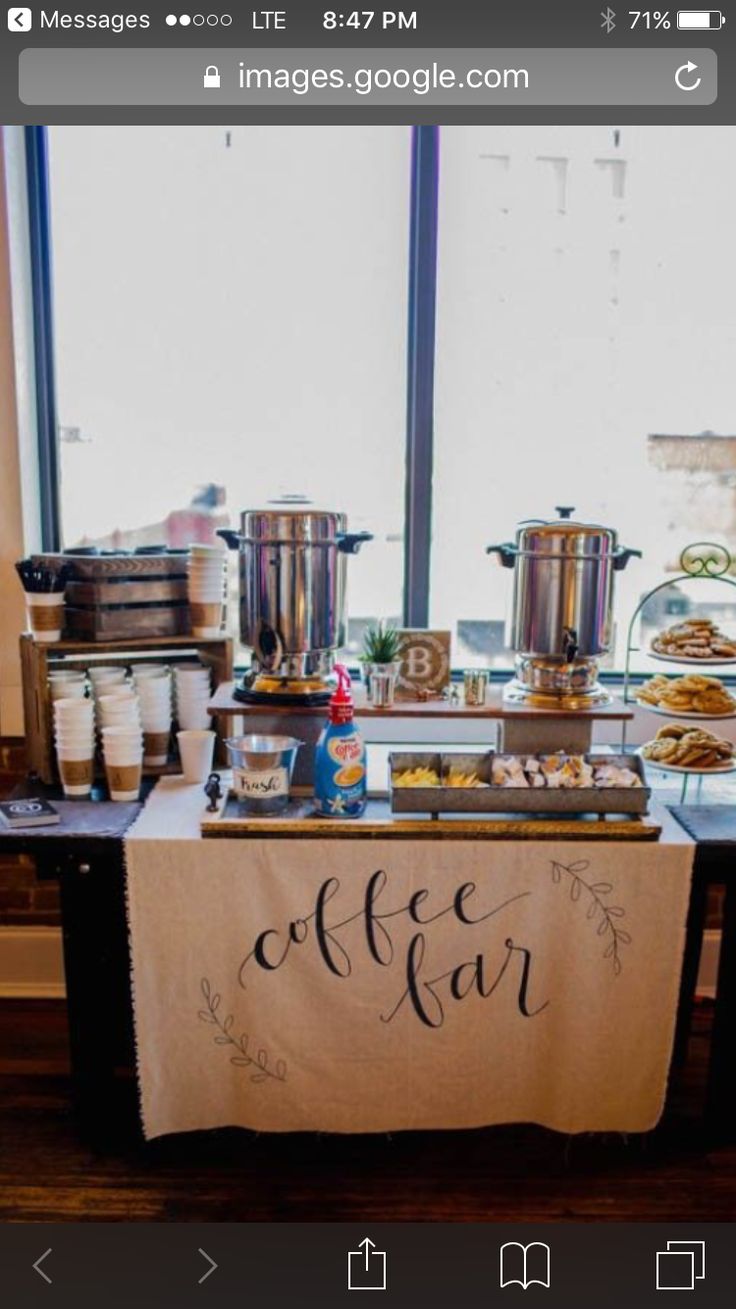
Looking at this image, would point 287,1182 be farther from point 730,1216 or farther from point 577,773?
point 577,773

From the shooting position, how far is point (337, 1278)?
4.90ft

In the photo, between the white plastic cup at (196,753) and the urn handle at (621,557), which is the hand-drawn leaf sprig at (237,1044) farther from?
the urn handle at (621,557)

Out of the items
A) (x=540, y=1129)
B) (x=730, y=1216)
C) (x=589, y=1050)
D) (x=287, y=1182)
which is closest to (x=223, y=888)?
(x=287, y=1182)

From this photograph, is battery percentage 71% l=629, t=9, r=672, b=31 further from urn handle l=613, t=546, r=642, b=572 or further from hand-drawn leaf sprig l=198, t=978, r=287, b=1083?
hand-drawn leaf sprig l=198, t=978, r=287, b=1083

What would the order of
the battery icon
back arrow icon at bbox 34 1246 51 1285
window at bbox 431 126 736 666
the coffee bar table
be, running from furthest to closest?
window at bbox 431 126 736 666 → the coffee bar table → the battery icon → back arrow icon at bbox 34 1246 51 1285

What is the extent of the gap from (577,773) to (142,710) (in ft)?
3.08

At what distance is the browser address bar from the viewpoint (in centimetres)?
173

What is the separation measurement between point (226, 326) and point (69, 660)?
3.15 feet

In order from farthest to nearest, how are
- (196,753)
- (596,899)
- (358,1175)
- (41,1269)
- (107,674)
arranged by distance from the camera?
(107,674)
(196,753)
(358,1175)
(596,899)
(41,1269)

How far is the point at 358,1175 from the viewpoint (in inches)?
81.8

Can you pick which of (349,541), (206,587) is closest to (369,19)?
(349,541)

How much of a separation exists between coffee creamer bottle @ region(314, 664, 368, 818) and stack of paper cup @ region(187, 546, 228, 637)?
1.68 feet

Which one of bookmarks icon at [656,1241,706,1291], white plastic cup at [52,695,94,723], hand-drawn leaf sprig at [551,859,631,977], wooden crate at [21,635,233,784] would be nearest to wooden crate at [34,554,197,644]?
wooden crate at [21,635,233,784]

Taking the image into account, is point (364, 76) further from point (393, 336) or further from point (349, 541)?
point (393, 336)
